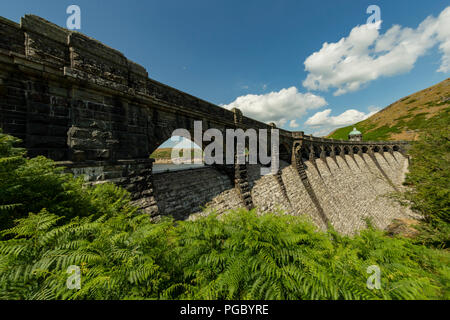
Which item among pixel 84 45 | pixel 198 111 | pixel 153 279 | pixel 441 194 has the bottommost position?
pixel 441 194

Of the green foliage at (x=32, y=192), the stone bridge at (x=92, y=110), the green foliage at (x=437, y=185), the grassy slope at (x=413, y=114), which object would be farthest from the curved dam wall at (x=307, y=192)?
the grassy slope at (x=413, y=114)

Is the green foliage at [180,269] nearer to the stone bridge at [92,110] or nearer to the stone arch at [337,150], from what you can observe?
the stone bridge at [92,110]

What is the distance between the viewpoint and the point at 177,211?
7.27 m

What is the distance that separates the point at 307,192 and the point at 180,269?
1761 centimetres

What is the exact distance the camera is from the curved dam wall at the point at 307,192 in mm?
8133

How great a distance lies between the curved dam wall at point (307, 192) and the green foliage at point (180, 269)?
131 centimetres

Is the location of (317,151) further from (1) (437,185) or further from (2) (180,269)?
(2) (180,269)

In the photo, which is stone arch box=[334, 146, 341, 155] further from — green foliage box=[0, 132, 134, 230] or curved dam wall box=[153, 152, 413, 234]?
green foliage box=[0, 132, 134, 230]

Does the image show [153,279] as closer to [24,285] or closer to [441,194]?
[24,285]

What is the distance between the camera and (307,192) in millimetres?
16828

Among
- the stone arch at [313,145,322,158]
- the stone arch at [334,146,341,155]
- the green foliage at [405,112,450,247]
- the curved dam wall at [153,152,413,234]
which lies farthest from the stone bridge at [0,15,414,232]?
the stone arch at [334,146,341,155]

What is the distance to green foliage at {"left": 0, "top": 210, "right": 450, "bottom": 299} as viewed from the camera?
4.87 feet

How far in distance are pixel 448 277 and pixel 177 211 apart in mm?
7388
